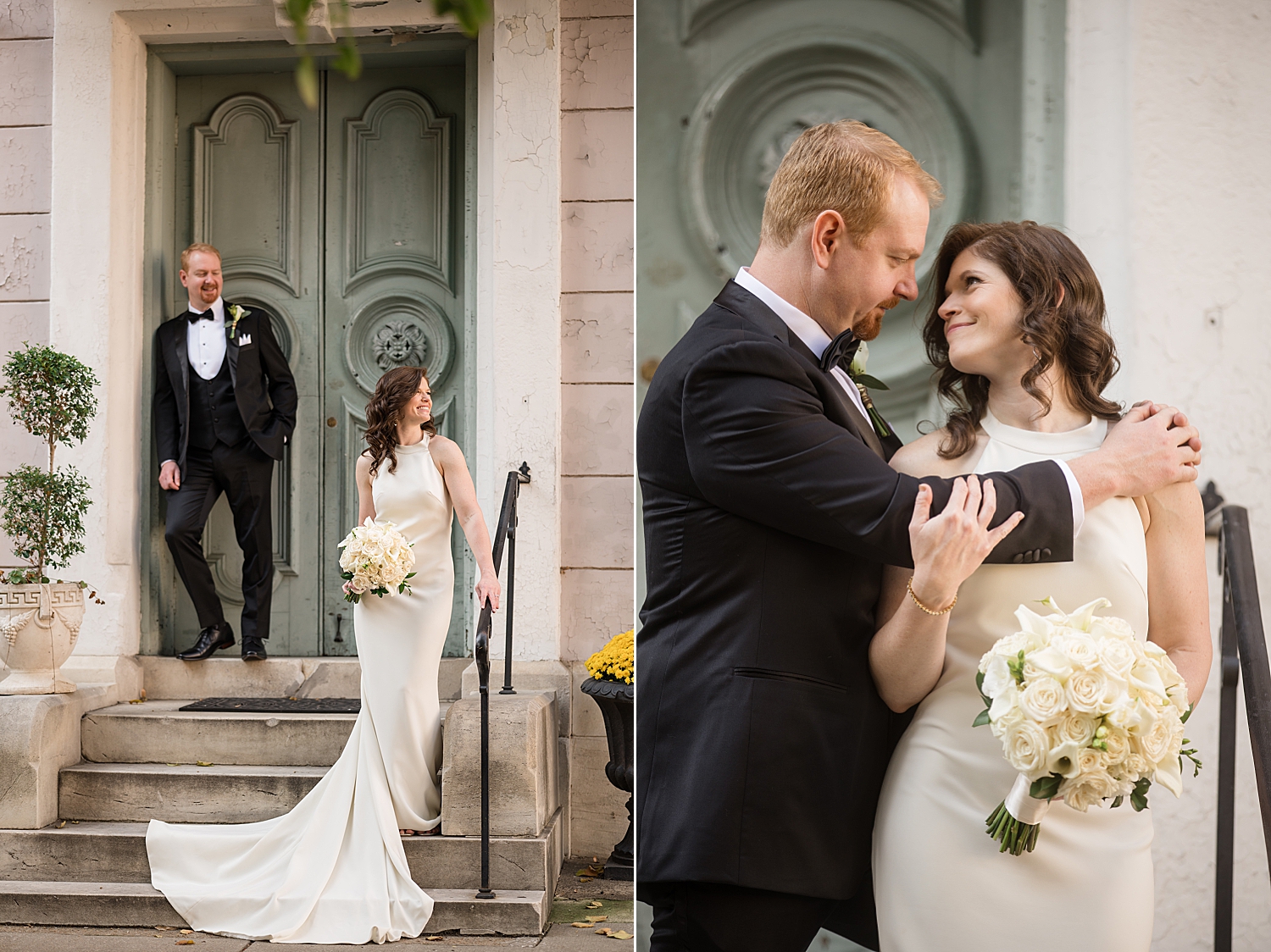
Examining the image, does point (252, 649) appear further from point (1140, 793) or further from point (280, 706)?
point (1140, 793)

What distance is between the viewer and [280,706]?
535 centimetres

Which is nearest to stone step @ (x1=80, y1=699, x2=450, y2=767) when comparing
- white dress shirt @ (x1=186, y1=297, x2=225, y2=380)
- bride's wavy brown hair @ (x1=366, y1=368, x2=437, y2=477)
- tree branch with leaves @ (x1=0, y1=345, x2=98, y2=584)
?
tree branch with leaves @ (x1=0, y1=345, x2=98, y2=584)

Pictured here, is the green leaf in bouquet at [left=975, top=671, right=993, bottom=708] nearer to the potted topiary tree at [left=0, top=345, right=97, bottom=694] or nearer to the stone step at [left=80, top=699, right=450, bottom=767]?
the stone step at [left=80, top=699, right=450, bottom=767]

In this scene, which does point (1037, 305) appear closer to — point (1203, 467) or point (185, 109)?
point (1203, 467)

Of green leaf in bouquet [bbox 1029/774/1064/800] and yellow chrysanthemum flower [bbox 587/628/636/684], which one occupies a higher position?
green leaf in bouquet [bbox 1029/774/1064/800]

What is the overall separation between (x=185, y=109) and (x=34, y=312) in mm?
1424

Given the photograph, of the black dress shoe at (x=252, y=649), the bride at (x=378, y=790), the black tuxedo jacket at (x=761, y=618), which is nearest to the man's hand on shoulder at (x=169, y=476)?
the black dress shoe at (x=252, y=649)

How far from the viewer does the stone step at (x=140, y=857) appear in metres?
4.47

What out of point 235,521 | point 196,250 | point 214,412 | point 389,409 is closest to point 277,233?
point 196,250

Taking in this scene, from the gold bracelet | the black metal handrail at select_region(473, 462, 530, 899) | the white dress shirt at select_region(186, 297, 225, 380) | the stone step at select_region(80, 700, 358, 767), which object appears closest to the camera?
the gold bracelet

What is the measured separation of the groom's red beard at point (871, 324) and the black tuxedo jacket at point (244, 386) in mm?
4485

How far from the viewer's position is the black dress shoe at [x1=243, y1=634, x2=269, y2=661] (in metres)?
5.63

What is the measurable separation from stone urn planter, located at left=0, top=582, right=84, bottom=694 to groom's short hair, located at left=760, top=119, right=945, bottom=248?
4.40 metres

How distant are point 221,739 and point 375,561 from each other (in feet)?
4.46
